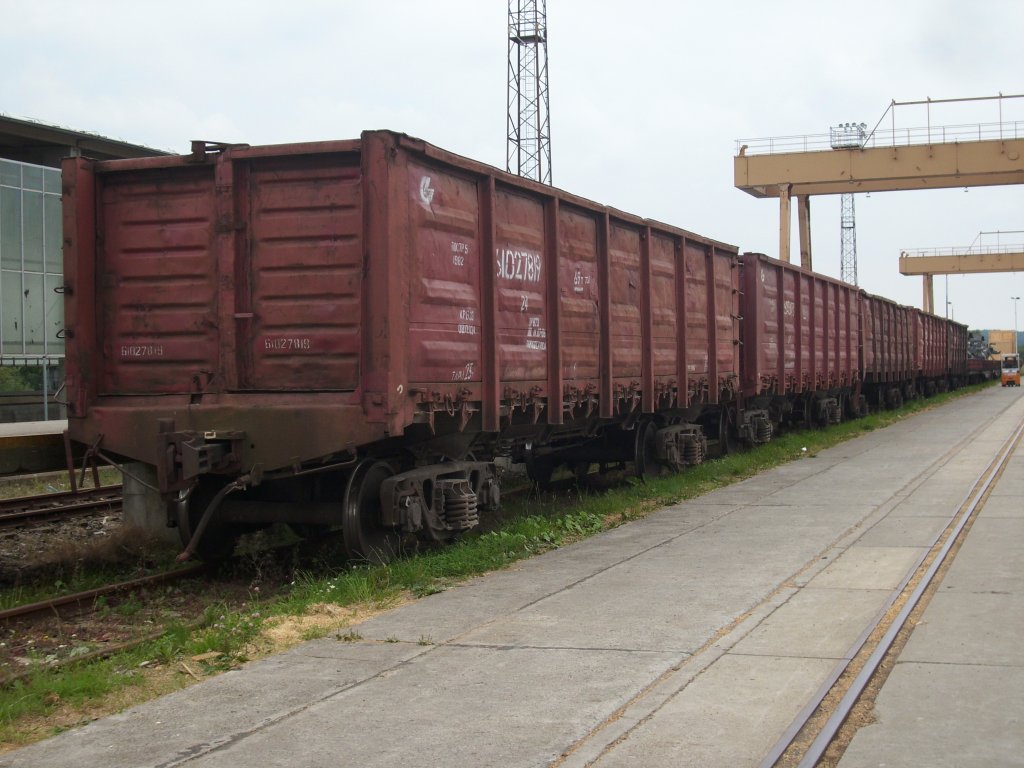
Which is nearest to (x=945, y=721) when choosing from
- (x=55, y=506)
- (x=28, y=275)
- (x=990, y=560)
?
(x=990, y=560)

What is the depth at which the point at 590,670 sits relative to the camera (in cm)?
536

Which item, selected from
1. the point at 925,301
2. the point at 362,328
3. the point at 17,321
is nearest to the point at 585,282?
the point at 362,328

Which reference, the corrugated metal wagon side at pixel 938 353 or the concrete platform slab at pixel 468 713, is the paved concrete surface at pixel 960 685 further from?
the corrugated metal wagon side at pixel 938 353

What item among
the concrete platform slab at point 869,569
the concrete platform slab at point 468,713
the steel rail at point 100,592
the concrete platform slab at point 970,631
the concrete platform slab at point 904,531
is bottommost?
the steel rail at point 100,592

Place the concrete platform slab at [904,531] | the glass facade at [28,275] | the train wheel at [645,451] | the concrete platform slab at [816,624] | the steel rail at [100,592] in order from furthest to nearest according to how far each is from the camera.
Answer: the glass facade at [28,275], the train wheel at [645,451], the concrete platform slab at [904,531], the steel rail at [100,592], the concrete platform slab at [816,624]

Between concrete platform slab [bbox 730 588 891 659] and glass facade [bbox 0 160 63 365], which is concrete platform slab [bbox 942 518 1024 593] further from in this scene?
glass facade [bbox 0 160 63 365]

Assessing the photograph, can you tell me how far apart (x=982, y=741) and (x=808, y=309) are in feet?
59.4

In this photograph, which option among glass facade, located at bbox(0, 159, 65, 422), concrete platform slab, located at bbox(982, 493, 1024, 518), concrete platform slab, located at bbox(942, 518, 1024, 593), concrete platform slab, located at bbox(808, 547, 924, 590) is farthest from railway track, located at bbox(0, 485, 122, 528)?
glass facade, located at bbox(0, 159, 65, 422)

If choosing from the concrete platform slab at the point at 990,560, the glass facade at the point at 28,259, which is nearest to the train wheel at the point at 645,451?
the concrete platform slab at the point at 990,560

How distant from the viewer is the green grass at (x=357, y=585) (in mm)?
5301

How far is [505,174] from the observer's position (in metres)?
Result: 9.50

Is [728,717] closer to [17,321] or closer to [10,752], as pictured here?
[10,752]

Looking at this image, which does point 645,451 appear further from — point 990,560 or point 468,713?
point 468,713

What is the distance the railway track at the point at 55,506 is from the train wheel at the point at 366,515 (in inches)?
171
